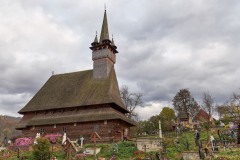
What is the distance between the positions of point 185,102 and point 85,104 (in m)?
37.0

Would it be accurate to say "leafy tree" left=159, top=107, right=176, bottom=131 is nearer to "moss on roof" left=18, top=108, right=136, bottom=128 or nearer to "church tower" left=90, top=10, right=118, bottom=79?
"church tower" left=90, top=10, right=118, bottom=79

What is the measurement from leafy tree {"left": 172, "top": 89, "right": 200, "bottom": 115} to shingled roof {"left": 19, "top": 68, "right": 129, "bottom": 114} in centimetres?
3002

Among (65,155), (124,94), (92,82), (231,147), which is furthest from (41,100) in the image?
(231,147)

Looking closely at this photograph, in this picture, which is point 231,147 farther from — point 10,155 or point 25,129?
point 25,129

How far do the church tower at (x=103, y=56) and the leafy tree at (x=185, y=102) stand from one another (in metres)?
29.0

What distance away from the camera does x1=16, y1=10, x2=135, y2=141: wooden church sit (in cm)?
3400

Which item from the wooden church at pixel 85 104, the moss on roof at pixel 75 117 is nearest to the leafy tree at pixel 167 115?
the wooden church at pixel 85 104

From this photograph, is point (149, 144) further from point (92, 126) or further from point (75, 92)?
point (75, 92)

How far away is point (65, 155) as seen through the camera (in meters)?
24.5

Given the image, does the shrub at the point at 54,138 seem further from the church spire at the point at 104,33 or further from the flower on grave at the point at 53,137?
the church spire at the point at 104,33

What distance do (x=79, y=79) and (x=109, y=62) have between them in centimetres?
530

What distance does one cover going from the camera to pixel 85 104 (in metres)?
35.4

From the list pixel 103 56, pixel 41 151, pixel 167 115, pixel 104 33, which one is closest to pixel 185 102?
pixel 167 115

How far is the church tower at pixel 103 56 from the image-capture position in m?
40.0
